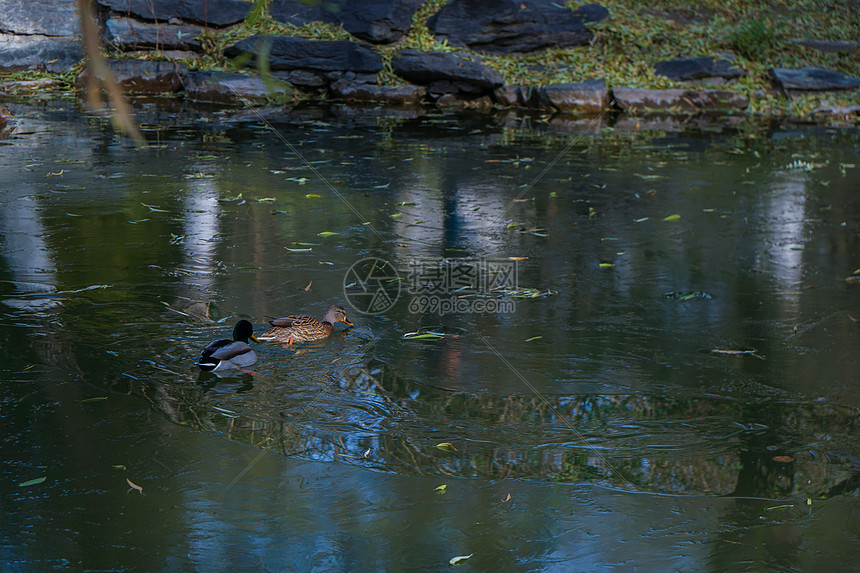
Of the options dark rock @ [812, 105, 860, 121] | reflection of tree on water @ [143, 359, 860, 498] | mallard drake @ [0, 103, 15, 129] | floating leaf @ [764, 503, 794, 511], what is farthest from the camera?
dark rock @ [812, 105, 860, 121]

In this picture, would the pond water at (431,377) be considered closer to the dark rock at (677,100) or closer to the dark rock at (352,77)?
the dark rock at (677,100)

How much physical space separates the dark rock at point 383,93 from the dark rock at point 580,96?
253 centimetres

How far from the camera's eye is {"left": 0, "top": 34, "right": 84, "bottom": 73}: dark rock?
16750 mm

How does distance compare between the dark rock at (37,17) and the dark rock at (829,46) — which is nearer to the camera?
the dark rock at (37,17)

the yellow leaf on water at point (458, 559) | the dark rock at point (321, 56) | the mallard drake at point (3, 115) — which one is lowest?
the yellow leaf on water at point (458, 559)

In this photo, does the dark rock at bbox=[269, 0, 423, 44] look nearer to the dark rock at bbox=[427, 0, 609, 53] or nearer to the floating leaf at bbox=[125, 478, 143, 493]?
the dark rock at bbox=[427, 0, 609, 53]

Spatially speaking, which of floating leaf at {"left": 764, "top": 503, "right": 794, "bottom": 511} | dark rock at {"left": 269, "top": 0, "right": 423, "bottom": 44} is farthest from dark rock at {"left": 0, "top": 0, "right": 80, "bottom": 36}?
floating leaf at {"left": 764, "top": 503, "right": 794, "bottom": 511}

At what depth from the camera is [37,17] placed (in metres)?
16.9

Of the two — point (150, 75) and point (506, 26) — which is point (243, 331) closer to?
point (150, 75)

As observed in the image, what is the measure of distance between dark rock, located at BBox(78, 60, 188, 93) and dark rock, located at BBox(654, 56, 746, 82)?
9.16m

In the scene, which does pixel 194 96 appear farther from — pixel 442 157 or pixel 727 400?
pixel 727 400

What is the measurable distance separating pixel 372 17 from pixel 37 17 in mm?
6635

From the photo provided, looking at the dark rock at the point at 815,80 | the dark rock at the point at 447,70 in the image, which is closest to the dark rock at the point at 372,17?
the dark rock at the point at 447,70

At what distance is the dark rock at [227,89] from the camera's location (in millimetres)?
15438
